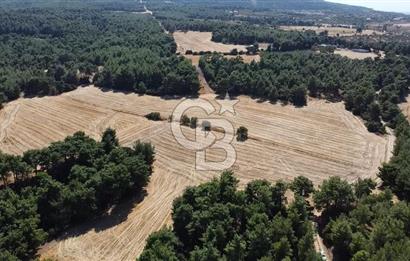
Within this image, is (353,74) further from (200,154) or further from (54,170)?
(54,170)

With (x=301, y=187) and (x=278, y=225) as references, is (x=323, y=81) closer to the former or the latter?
(x=301, y=187)

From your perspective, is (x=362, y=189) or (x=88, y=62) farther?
(x=88, y=62)

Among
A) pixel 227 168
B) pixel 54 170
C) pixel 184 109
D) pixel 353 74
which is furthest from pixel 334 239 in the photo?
pixel 353 74

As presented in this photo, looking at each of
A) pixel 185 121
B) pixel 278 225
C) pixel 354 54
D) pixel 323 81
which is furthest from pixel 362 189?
pixel 354 54

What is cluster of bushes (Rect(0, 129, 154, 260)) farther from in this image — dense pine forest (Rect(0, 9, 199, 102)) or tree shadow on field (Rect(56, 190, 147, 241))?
dense pine forest (Rect(0, 9, 199, 102))

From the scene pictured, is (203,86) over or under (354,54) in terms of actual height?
over

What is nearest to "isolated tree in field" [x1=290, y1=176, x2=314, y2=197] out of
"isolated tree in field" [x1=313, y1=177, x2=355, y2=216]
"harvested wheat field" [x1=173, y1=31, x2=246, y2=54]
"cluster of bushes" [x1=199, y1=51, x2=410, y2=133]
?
"isolated tree in field" [x1=313, y1=177, x2=355, y2=216]
